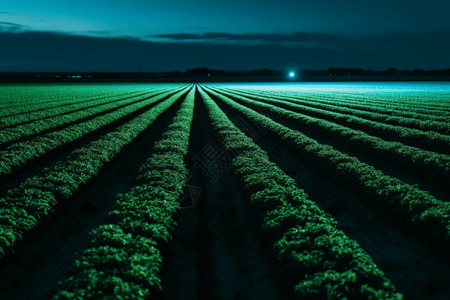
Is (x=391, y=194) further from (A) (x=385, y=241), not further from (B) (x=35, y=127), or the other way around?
(B) (x=35, y=127)

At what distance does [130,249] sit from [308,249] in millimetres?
3167

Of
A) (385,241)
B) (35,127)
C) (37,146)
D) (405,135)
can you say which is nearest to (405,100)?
(405,135)

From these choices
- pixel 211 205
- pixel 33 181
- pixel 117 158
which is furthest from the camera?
pixel 117 158

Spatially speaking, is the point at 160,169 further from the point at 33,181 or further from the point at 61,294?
the point at 61,294

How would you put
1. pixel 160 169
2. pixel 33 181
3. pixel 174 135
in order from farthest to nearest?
pixel 174 135
pixel 160 169
pixel 33 181

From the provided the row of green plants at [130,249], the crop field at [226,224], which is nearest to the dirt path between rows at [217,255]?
the crop field at [226,224]

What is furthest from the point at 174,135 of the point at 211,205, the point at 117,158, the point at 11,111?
the point at 11,111

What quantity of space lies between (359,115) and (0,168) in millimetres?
25489

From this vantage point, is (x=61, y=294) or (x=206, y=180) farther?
(x=206, y=180)

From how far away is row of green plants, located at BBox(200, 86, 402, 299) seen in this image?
5.76 meters

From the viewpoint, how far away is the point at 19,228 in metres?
8.53

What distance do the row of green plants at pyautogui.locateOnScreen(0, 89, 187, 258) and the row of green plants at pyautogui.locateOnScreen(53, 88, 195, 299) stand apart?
161 cm

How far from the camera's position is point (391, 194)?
10.7 metres

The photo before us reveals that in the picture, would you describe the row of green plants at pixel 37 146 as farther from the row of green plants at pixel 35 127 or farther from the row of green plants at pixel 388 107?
the row of green plants at pixel 388 107
